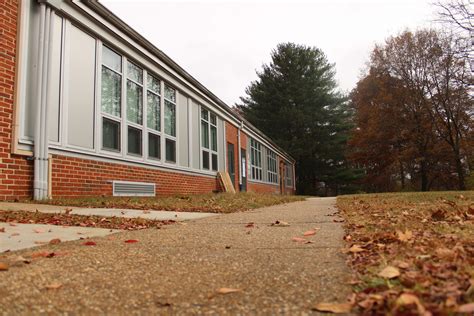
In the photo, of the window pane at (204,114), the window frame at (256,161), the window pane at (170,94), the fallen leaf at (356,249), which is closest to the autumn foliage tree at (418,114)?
the window frame at (256,161)

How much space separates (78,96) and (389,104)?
957 inches

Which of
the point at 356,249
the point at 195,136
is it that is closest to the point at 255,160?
the point at 195,136

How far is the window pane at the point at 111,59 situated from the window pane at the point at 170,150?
2.71 m

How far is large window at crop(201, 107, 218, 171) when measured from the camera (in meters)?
13.8

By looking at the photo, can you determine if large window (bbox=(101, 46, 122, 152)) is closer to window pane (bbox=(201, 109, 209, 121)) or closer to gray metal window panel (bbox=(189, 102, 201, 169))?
gray metal window panel (bbox=(189, 102, 201, 169))

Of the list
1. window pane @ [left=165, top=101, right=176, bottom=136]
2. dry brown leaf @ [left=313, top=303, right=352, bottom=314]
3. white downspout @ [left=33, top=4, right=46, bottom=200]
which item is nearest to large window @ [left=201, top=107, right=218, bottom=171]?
window pane @ [left=165, top=101, right=176, bottom=136]

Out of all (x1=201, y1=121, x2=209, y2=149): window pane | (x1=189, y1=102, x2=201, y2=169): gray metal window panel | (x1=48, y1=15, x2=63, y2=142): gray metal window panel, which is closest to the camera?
(x1=48, y1=15, x2=63, y2=142): gray metal window panel

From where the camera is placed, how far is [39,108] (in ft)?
20.6

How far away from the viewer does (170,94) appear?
37.6 ft

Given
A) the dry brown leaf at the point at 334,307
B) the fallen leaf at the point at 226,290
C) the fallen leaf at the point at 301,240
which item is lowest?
the dry brown leaf at the point at 334,307

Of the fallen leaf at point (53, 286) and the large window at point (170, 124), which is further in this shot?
the large window at point (170, 124)

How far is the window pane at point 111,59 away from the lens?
8374 millimetres

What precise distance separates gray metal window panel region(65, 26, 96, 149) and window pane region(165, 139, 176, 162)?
336cm

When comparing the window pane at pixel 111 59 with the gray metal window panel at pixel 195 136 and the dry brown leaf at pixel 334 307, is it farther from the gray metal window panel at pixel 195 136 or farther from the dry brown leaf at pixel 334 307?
the dry brown leaf at pixel 334 307
